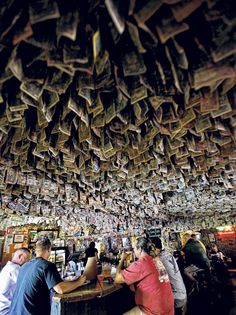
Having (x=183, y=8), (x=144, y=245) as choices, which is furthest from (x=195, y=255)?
(x=183, y=8)

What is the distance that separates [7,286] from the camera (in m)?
2.61

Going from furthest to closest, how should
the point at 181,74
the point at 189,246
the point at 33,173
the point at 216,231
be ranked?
the point at 216,231
the point at 189,246
the point at 33,173
the point at 181,74

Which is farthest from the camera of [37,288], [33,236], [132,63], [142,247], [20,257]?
[33,236]

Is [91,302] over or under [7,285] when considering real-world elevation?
under

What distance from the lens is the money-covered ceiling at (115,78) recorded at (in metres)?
1.02

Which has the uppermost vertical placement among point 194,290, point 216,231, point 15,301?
point 216,231

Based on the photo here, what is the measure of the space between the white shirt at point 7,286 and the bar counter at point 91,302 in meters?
0.77

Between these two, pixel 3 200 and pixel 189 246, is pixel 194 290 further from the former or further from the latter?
pixel 3 200

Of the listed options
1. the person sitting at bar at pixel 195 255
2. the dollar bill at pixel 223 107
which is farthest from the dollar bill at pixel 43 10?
the person sitting at bar at pixel 195 255

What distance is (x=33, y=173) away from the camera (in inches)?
120

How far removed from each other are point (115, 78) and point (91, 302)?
92.2 inches

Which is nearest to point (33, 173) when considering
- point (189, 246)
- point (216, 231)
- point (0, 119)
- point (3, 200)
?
point (3, 200)

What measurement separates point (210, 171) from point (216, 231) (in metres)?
11.8

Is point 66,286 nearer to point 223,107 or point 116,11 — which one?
point 223,107
